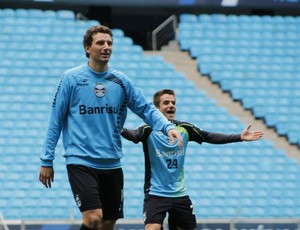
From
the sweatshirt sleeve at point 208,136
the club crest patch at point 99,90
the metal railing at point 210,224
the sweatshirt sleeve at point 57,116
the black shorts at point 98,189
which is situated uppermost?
the club crest patch at point 99,90

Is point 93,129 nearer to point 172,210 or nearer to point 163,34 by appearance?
point 172,210

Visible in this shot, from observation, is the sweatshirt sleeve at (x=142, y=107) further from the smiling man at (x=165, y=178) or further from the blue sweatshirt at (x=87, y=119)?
the smiling man at (x=165, y=178)

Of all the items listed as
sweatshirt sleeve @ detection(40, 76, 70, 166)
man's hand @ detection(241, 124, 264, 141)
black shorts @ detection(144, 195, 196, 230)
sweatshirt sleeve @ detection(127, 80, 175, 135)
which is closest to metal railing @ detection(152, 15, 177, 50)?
black shorts @ detection(144, 195, 196, 230)

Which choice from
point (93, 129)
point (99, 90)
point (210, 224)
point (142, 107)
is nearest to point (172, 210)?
point (142, 107)

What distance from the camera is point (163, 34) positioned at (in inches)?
815

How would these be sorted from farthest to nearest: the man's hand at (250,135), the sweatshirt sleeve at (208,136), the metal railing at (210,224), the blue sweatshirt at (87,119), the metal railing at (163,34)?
1. the metal railing at (163,34)
2. the metal railing at (210,224)
3. the sweatshirt sleeve at (208,136)
4. the man's hand at (250,135)
5. the blue sweatshirt at (87,119)

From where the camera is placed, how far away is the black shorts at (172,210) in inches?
306

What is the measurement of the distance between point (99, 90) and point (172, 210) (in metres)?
1.82

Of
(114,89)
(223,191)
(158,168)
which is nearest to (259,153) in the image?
(223,191)

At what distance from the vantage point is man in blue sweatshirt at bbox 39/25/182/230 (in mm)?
6312

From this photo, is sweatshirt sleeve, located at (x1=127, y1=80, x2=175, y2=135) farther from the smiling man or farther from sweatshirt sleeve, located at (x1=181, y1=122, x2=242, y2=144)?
sweatshirt sleeve, located at (x1=181, y1=122, x2=242, y2=144)

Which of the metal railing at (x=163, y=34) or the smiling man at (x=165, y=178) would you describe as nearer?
the smiling man at (x=165, y=178)

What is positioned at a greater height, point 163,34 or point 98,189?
point 163,34

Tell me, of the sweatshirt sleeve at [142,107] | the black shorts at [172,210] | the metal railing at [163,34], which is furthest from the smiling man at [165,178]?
the metal railing at [163,34]
